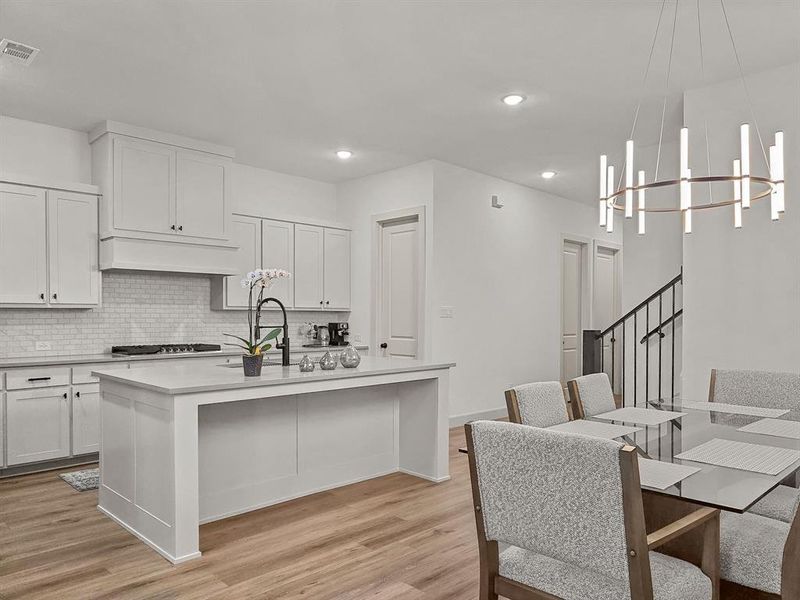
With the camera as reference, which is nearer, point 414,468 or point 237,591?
point 237,591

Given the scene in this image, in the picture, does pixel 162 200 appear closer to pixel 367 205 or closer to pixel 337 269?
pixel 337 269

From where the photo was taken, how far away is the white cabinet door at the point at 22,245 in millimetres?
4410

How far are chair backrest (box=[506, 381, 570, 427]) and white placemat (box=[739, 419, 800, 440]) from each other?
725mm

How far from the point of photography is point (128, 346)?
16.9ft

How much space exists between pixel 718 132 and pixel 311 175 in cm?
423

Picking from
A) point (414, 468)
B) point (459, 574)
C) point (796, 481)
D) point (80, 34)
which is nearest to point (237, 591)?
point (459, 574)

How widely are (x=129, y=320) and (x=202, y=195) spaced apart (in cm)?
135

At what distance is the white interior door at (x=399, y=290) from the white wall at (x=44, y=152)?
119 inches

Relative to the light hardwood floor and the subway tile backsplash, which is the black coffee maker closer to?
the subway tile backsplash

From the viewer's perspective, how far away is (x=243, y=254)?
588cm

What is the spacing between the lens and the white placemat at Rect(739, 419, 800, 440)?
7.39ft

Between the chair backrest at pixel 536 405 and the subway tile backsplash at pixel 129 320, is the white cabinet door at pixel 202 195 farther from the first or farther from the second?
the chair backrest at pixel 536 405

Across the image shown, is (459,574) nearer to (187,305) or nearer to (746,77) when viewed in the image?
(746,77)

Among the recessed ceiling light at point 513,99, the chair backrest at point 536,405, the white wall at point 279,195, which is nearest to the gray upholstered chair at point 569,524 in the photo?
the chair backrest at point 536,405
